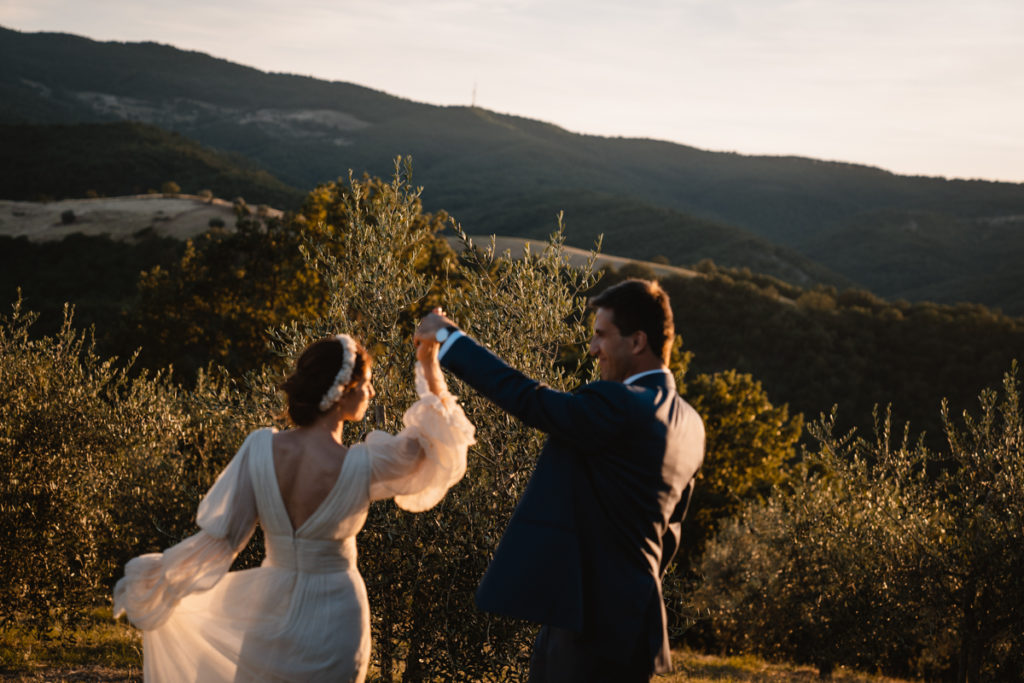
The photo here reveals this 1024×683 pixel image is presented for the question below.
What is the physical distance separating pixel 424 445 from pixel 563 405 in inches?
43.6

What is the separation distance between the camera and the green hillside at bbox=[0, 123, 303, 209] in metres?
101

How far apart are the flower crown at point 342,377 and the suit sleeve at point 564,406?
33.7 inches

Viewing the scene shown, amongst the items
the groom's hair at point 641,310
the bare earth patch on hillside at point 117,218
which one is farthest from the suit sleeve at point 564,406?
the bare earth patch on hillside at point 117,218

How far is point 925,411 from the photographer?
64.7 m

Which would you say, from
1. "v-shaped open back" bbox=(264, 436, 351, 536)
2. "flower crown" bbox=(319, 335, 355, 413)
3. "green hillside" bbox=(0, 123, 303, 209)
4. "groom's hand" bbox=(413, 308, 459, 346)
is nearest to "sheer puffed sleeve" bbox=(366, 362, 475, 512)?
"v-shaped open back" bbox=(264, 436, 351, 536)

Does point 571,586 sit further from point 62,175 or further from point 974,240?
point 974,240

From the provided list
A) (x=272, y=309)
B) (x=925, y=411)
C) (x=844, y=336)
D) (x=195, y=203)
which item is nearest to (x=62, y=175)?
(x=195, y=203)

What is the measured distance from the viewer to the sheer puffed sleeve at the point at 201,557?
12.4ft

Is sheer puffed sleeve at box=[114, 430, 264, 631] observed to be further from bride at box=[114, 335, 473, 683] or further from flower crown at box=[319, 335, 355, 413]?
flower crown at box=[319, 335, 355, 413]

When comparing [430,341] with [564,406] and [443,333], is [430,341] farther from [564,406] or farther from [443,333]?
[564,406]

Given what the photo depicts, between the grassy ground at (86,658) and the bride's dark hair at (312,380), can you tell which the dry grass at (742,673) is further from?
the bride's dark hair at (312,380)

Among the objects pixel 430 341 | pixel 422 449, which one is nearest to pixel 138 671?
pixel 422 449

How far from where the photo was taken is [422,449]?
4082 millimetres

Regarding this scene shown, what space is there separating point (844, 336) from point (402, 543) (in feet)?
256
